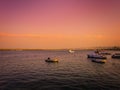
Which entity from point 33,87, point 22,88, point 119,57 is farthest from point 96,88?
point 119,57

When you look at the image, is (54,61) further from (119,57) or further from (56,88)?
(119,57)

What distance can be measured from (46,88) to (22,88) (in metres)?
5.86

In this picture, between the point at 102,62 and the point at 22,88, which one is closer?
the point at 22,88

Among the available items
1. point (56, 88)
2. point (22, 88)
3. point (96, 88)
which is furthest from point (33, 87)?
point (96, 88)

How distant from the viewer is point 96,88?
105 ft

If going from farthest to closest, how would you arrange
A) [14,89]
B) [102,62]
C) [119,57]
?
[119,57] → [102,62] → [14,89]

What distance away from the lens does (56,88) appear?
1254 inches

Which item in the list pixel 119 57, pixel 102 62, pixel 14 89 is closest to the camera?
pixel 14 89

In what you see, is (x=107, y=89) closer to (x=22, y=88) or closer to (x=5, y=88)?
(x=22, y=88)

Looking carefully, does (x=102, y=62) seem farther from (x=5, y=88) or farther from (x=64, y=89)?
(x=5, y=88)

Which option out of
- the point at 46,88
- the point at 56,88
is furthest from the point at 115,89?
the point at 46,88

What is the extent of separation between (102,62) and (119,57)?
4199 cm

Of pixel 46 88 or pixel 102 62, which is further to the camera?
pixel 102 62

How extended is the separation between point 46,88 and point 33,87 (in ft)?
11.1
